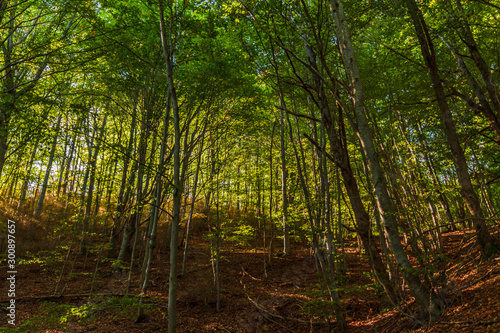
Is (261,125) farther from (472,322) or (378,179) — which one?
(472,322)

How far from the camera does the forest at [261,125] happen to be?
343 cm

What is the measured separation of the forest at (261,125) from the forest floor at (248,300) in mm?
54

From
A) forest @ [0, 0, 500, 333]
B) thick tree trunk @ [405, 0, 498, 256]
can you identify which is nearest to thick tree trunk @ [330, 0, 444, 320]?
forest @ [0, 0, 500, 333]

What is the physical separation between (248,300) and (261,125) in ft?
21.1

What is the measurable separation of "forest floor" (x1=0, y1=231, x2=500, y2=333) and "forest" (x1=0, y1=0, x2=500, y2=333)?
5cm

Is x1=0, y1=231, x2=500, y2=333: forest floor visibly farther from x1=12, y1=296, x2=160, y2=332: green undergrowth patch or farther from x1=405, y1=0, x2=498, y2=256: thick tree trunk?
x1=405, y1=0, x2=498, y2=256: thick tree trunk

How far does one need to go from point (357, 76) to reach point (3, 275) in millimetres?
11690

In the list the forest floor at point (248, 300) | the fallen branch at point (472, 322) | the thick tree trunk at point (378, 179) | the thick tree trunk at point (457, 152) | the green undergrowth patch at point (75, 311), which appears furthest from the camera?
the thick tree trunk at point (457, 152)

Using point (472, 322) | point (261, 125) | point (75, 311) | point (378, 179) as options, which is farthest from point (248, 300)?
point (261, 125)

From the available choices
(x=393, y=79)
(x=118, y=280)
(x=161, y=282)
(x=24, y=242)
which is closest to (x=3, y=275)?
(x=24, y=242)

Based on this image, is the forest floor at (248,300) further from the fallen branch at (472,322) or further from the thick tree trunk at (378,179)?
the thick tree trunk at (378,179)

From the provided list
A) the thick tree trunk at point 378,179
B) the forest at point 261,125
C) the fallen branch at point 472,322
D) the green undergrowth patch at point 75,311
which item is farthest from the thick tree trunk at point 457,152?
the green undergrowth patch at point 75,311

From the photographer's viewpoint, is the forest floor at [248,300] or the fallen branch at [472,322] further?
the forest floor at [248,300]

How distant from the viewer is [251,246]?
13.5 meters
